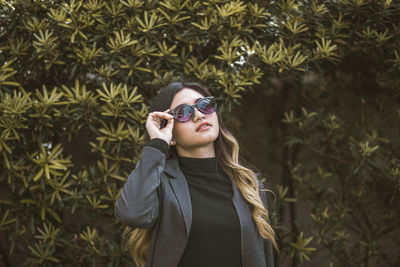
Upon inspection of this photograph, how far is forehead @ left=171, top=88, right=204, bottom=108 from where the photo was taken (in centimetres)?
224

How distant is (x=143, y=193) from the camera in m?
1.92

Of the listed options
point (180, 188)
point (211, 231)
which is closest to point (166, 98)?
point (180, 188)

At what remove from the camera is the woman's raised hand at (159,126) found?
210cm

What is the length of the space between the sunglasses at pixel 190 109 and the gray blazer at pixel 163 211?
0.86 ft

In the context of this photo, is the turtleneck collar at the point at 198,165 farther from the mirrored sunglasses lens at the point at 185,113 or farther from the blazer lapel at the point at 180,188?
the mirrored sunglasses lens at the point at 185,113

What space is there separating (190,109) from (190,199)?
1.63ft

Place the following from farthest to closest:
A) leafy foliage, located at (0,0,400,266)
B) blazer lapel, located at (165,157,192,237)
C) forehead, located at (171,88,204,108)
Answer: leafy foliage, located at (0,0,400,266) < forehead, located at (171,88,204,108) < blazer lapel, located at (165,157,192,237)

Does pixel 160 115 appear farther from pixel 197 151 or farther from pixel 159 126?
pixel 197 151

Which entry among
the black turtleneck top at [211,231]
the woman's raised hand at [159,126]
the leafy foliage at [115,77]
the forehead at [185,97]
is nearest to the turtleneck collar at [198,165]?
the black turtleneck top at [211,231]

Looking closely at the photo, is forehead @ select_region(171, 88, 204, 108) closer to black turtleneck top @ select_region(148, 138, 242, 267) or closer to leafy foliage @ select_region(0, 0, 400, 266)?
black turtleneck top @ select_region(148, 138, 242, 267)

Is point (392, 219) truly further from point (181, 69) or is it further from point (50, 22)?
point (50, 22)

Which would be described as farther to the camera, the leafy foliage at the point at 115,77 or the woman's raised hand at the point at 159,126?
the leafy foliage at the point at 115,77

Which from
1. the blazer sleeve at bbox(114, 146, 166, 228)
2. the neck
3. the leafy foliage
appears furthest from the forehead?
the leafy foliage

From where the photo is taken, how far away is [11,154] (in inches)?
109
